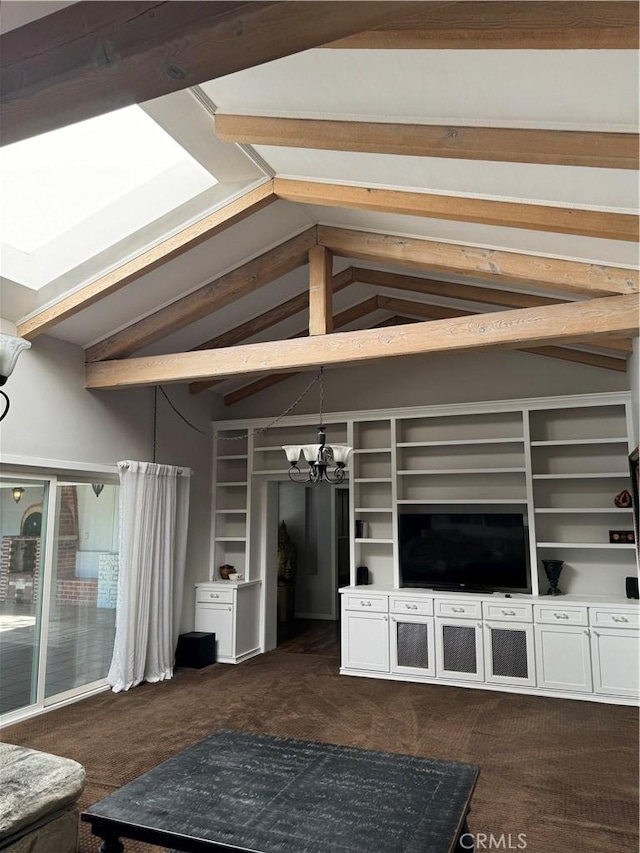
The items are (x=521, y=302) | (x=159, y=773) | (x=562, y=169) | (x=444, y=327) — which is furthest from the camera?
(x=521, y=302)

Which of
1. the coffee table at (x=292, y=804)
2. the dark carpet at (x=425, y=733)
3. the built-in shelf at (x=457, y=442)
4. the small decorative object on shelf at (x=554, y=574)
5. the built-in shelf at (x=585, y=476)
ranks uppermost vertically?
the built-in shelf at (x=457, y=442)

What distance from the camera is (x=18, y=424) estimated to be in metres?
4.62

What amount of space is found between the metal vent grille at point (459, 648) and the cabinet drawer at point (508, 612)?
0.76 feet

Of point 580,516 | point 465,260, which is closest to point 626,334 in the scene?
point 465,260

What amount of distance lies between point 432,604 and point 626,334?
10.3ft

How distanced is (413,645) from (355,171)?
433cm

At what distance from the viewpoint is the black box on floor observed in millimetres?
6113

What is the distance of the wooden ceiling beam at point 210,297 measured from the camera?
15.7 ft

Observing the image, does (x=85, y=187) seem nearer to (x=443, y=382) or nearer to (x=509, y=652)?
(x=443, y=382)

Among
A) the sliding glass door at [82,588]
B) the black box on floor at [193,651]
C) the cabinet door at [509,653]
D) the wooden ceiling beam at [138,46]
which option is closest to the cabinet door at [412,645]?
the cabinet door at [509,653]

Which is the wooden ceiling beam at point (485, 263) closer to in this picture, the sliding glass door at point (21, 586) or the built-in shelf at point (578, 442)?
the built-in shelf at point (578, 442)

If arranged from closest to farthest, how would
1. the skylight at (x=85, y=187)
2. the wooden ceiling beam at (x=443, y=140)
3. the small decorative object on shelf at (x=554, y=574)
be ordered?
the wooden ceiling beam at (x=443, y=140) < the skylight at (x=85, y=187) < the small decorative object on shelf at (x=554, y=574)

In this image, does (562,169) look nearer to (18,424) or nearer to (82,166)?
(82,166)

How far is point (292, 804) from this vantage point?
2268 mm
